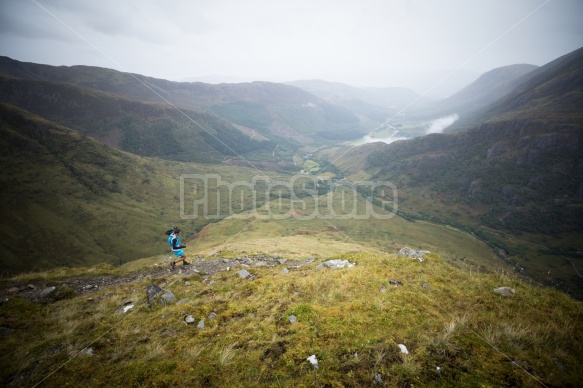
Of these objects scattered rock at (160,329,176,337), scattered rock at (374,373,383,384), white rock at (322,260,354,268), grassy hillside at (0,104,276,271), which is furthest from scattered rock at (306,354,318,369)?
grassy hillside at (0,104,276,271)

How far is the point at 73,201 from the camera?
118 m

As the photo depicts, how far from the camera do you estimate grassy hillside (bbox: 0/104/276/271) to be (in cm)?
9362

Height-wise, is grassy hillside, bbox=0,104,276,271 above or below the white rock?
below

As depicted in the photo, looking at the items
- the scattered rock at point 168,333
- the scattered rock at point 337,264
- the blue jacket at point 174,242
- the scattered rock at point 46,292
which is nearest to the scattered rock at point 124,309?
the scattered rock at point 168,333

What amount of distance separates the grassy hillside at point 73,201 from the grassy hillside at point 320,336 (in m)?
108

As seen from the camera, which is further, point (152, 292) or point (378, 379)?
point (152, 292)

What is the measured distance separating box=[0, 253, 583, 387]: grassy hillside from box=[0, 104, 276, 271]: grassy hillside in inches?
4268

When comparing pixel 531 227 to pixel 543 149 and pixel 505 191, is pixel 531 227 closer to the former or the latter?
pixel 505 191

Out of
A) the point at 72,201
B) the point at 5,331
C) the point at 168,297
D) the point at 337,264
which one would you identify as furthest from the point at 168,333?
the point at 72,201

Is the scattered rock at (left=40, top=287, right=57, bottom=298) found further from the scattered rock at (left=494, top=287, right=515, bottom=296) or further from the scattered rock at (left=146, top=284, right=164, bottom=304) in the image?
the scattered rock at (left=494, top=287, right=515, bottom=296)

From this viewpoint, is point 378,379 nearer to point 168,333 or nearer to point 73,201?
point 168,333

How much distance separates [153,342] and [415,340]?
8430 millimetres

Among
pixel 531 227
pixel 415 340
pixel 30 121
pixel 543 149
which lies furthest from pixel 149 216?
pixel 543 149

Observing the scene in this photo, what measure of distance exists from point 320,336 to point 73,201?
6139 inches
